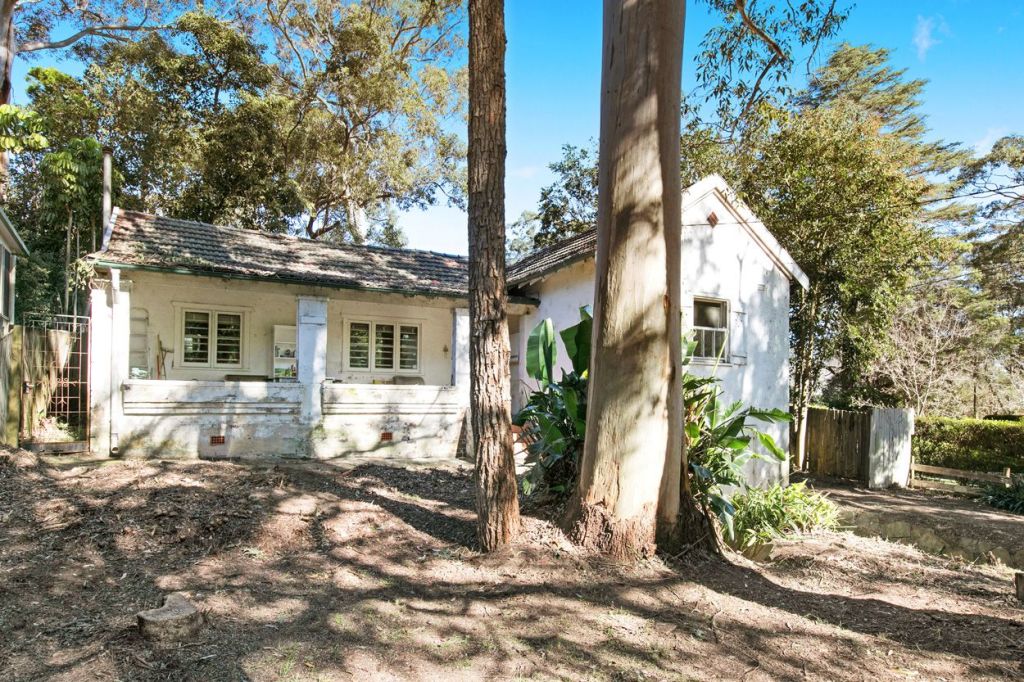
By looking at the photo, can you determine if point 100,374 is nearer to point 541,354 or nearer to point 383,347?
point 383,347

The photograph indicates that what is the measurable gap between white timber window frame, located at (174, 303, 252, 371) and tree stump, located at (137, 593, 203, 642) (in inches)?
376

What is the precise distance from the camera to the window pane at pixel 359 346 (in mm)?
13695

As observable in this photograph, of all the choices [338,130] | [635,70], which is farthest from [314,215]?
[635,70]

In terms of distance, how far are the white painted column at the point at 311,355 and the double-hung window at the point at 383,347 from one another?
248 centimetres

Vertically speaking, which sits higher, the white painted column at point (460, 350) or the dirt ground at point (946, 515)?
the white painted column at point (460, 350)

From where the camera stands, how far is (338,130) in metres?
22.0

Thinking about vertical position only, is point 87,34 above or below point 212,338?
above

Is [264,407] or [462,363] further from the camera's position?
[462,363]

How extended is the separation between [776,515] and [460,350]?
22.7 ft

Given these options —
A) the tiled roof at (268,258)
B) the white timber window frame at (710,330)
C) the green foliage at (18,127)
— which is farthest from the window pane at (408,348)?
the green foliage at (18,127)

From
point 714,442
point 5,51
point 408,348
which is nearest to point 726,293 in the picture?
point 408,348

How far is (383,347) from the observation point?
1402cm

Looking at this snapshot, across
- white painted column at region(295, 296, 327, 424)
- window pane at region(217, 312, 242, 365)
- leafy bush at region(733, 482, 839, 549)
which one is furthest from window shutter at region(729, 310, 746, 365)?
window pane at region(217, 312, 242, 365)

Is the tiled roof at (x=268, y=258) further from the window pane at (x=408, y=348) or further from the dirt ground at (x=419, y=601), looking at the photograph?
the dirt ground at (x=419, y=601)
